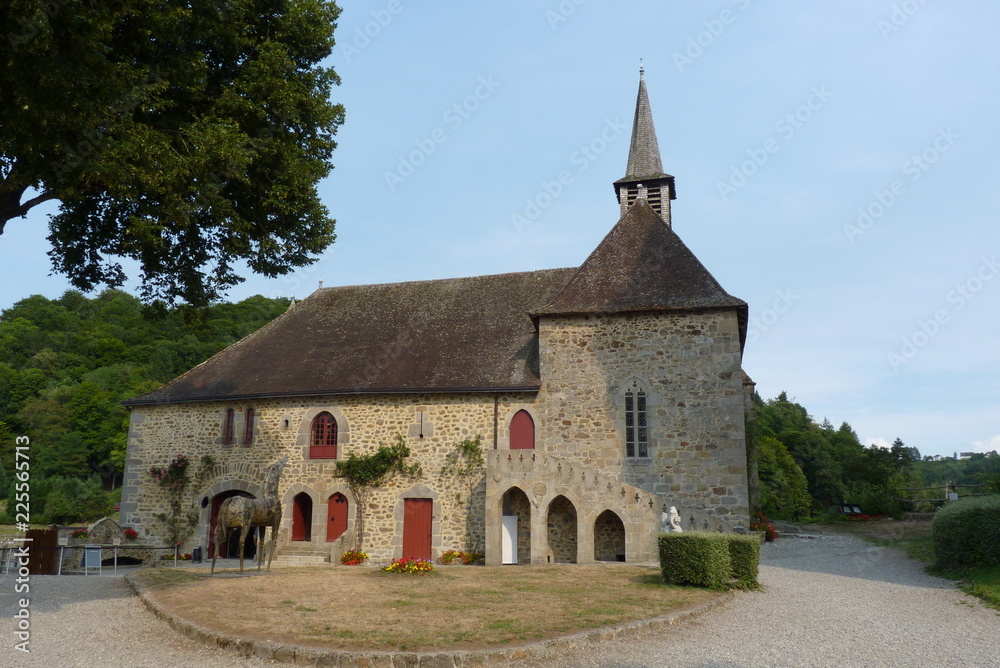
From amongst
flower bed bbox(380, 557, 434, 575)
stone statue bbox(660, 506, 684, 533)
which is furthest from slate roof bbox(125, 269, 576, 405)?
flower bed bbox(380, 557, 434, 575)

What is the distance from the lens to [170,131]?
9.43m

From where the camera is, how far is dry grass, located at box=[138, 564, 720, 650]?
7332 millimetres

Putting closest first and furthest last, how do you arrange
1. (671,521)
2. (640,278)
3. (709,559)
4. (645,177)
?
1. (709,559)
2. (671,521)
3. (640,278)
4. (645,177)

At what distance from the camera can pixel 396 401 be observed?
18.0 m

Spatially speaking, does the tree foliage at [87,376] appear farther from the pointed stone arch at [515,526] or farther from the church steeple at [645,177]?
the pointed stone arch at [515,526]

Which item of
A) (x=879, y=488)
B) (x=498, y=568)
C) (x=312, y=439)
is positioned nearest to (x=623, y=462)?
(x=498, y=568)

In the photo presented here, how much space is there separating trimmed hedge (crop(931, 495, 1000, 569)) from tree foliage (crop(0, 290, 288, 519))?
126ft

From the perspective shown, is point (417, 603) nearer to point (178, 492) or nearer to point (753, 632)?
point (753, 632)

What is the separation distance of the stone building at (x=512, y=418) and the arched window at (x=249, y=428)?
0.04 m

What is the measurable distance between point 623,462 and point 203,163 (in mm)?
11532

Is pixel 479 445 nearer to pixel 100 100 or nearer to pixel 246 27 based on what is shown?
pixel 246 27

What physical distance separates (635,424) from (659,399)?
33.6 inches

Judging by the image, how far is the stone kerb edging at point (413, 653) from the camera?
6.40m

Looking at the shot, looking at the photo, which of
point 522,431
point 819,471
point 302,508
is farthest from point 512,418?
point 819,471
